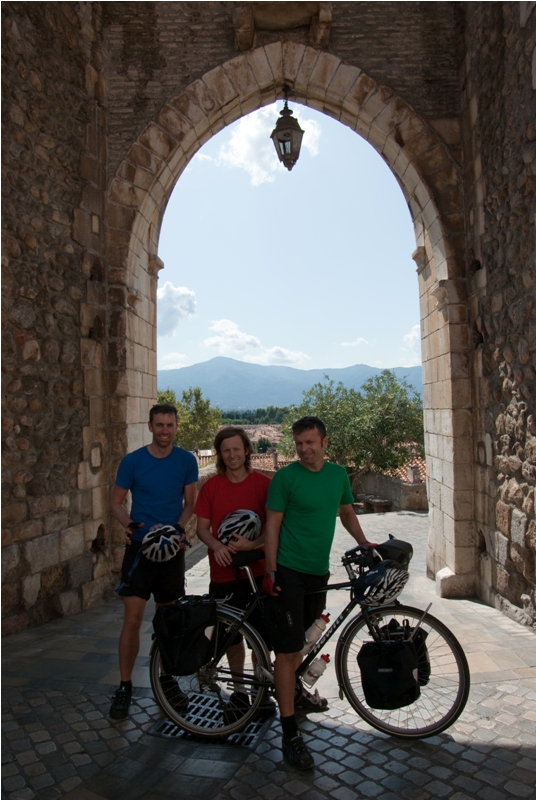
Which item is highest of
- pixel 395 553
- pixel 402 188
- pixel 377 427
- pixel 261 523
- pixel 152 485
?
pixel 402 188

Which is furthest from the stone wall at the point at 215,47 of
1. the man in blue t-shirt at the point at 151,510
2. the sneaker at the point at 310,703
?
the sneaker at the point at 310,703

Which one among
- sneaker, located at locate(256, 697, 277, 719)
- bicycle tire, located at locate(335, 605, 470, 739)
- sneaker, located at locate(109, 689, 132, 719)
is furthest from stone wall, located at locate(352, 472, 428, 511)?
sneaker, located at locate(109, 689, 132, 719)

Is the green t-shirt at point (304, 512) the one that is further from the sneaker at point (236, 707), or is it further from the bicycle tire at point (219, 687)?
the sneaker at point (236, 707)

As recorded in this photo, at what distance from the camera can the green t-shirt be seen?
2586mm

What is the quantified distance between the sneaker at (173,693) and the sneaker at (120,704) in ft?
Result: 0.90

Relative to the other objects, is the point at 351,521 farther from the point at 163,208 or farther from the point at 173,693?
the point at 163,208

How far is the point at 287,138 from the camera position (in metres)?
5.45

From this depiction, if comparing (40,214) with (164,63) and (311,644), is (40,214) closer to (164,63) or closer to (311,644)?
(164,63)

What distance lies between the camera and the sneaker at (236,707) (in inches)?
107

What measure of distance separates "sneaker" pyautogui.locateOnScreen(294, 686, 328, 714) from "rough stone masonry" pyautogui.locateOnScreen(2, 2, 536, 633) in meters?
1.87

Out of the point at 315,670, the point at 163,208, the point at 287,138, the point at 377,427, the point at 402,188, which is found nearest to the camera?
the point at 315,670

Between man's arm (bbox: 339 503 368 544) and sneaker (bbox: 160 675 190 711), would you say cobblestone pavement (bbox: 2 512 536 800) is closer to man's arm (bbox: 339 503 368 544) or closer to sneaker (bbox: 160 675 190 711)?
sneaker (bbox: 160 675 190 711)

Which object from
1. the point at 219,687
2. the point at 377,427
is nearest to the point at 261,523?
the point at 219,687

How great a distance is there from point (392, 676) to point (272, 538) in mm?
757
